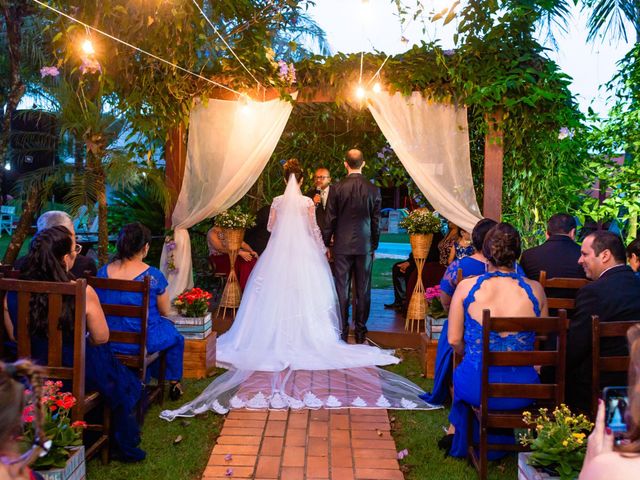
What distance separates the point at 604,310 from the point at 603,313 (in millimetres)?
16

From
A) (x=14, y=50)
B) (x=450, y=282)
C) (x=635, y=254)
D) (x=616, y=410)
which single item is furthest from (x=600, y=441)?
(x=14, y=50)

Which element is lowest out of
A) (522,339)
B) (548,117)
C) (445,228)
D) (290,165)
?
(522,339)

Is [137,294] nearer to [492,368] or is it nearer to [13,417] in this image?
[492,368]

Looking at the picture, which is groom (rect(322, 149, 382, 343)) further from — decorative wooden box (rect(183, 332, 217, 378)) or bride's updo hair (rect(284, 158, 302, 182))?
decorative wooden box (rect(183, 332, 217, 378))

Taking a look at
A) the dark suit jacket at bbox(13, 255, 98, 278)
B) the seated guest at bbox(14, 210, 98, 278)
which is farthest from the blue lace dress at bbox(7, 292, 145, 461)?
the dark suit jacket at bbox(13, 255, 98, 278)

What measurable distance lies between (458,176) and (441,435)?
293 cm

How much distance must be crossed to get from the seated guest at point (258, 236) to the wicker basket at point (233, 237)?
321 millimetres

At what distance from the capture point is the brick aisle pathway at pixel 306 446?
3.77 meters

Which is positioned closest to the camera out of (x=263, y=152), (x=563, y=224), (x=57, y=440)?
(x=57, y=440)

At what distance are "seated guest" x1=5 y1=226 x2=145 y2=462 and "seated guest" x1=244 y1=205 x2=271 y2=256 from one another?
3847 millimetres

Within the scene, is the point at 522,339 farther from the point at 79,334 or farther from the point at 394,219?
the point at 394,219

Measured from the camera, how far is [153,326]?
464 centimetres

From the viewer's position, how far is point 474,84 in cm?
631

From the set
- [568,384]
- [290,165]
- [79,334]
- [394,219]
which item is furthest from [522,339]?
[394,219]
